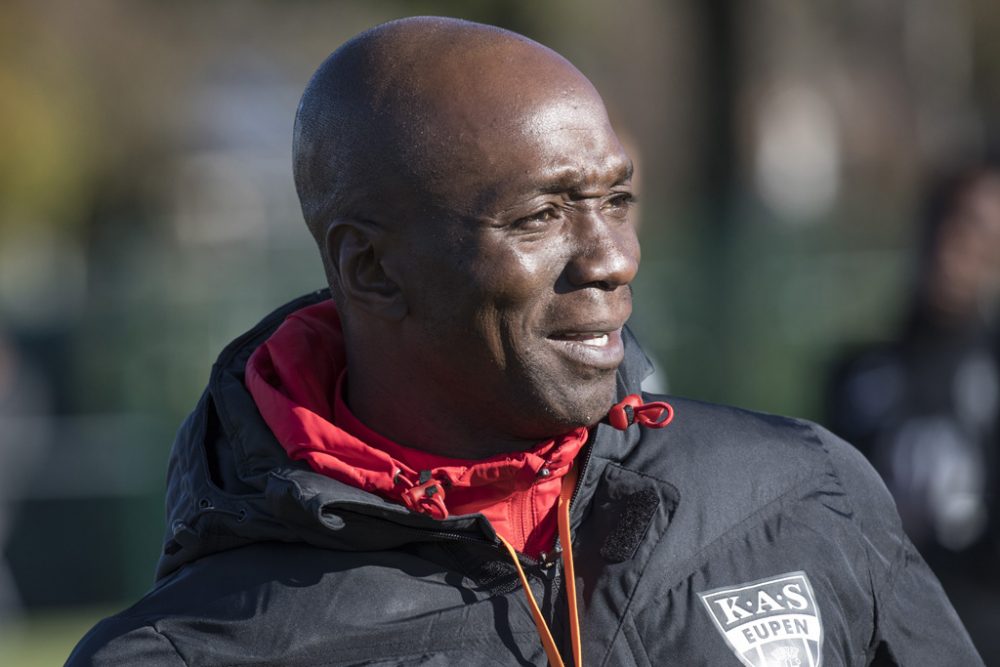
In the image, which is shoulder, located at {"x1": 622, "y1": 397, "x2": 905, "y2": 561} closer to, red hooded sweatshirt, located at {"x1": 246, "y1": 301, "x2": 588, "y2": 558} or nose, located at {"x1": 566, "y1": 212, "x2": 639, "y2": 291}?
red hooded sweatshirt, located at {"x1": 246, "y1": 301, "x2": 588, "y2": 558}

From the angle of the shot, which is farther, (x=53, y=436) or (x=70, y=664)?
(x=53, y=436)

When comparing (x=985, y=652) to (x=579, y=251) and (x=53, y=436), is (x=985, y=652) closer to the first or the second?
(x=579, y=251)

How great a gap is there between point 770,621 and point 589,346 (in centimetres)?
52

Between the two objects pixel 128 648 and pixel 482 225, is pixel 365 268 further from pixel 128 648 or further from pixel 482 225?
pixel 128 648

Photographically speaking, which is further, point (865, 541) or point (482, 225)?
point (865, 541)

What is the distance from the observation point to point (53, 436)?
10.4 m

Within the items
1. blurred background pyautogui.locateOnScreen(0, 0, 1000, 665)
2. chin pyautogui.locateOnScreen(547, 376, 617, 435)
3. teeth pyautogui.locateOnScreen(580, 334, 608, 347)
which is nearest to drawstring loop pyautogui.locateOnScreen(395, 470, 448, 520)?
chin pyautogui.locateOnScreen(547, 376, 617, 435)

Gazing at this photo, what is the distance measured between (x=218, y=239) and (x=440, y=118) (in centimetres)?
1646

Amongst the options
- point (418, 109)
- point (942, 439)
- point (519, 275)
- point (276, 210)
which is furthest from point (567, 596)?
point (276, 210)

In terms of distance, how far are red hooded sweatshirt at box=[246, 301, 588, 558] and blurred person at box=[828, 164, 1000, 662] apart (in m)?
2.44

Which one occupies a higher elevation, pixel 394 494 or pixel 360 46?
pixel 360 46

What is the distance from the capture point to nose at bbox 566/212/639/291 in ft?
8.20

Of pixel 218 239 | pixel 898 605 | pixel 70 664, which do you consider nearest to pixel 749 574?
pixel 898 605

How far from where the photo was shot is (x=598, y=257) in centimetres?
250
